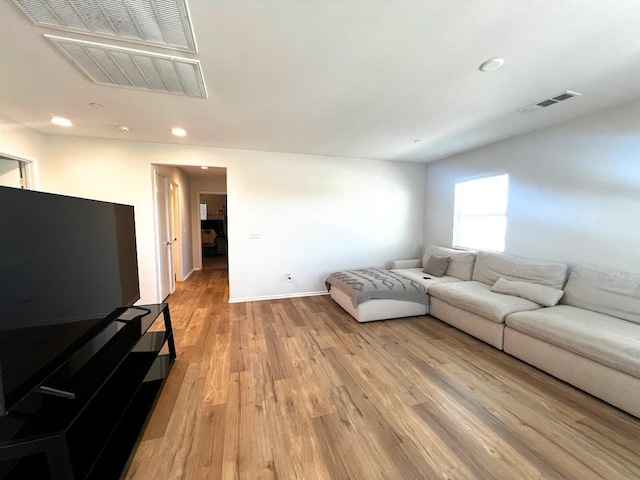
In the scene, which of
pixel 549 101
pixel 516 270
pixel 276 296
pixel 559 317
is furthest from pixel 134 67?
pixel 516 270

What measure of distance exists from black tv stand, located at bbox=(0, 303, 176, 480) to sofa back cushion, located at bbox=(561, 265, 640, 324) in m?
4.04

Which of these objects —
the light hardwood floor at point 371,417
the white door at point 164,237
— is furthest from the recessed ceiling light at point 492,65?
the white door at point 164,237

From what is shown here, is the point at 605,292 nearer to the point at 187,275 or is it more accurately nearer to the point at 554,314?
the point at 554,314

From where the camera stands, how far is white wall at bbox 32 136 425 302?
351 centimetres

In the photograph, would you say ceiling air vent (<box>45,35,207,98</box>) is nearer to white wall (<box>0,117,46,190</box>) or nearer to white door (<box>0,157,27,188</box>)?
white wall (<box>0,117,46,190</box>)

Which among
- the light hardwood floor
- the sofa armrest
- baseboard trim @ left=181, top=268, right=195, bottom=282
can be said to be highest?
the sofa armrest

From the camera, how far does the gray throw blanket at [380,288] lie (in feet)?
11.1

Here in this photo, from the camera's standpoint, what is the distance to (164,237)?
427 centimetres

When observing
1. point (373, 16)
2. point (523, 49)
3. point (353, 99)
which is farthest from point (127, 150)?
point (523, 49)

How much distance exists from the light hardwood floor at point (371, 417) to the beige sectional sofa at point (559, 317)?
0.15 m

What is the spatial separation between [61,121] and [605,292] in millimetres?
6099

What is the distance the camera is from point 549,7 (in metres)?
1.33

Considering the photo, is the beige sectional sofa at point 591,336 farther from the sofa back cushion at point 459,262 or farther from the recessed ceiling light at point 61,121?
the recessed ceiling light at point 61,121

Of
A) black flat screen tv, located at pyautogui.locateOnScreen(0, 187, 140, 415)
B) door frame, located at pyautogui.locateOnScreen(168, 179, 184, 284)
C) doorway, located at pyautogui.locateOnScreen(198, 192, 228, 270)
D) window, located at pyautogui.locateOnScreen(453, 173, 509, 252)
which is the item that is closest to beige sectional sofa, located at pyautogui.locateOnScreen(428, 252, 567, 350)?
window, located at pyautogui.locateOnScreen(453, 173, 509, 252)
